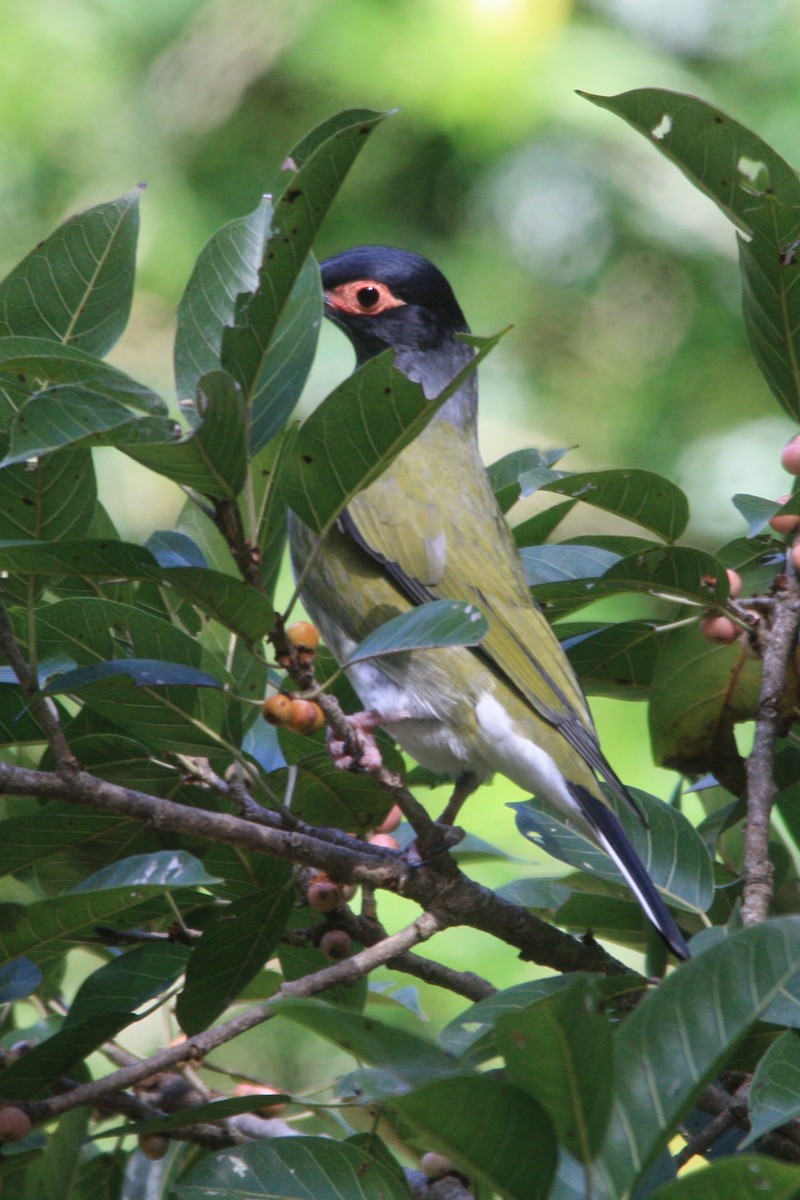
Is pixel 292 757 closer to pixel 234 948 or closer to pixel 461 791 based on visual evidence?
pixel 234 948

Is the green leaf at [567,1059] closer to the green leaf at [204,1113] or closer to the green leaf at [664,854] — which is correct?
the green leaf at [204,1113]

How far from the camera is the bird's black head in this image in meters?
3.29

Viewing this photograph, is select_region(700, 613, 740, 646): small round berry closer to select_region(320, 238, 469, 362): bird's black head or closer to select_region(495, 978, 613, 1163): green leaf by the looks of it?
select_region(495, 978, 613, 1163): green leaf

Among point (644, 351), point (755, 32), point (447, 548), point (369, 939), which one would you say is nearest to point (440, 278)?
point (447, 548)

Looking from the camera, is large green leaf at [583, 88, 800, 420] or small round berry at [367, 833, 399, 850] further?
small round berry at [367, 833, 399, 850]

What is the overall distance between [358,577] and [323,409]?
1090 mm

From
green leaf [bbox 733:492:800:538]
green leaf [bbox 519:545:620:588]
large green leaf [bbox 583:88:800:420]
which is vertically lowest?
green leaf [bbox 519:545:620:588]

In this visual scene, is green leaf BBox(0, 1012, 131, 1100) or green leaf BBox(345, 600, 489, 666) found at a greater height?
green leaf BBox(345, 600, 489, 666)

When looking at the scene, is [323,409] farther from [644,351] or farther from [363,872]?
[644,351]

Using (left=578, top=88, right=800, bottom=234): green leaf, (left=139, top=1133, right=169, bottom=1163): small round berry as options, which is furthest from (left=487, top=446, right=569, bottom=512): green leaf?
(left=139, top=1133, right=169, bottom=1163): small round berry

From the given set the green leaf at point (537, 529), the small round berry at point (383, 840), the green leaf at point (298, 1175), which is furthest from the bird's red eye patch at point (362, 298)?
the green leaf at point (298, 1175)

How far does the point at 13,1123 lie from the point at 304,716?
0.66 metres

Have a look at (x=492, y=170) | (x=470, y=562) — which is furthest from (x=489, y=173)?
(x=470, y=562)

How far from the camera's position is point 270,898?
1861 millimetres
